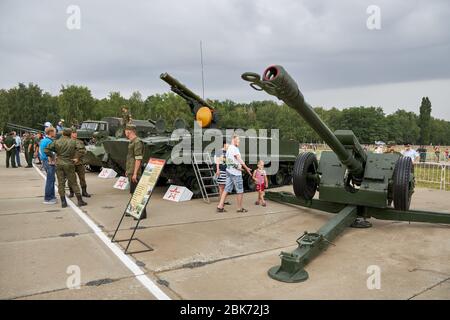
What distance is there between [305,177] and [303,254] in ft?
9.52

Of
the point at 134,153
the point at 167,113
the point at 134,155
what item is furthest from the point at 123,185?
the point at 167,113

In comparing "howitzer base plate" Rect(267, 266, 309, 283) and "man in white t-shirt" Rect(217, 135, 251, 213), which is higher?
"man in white t-shirt" Rect(217, 135, 251, 213)

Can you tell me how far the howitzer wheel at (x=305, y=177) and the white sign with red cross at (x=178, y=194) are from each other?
292cm

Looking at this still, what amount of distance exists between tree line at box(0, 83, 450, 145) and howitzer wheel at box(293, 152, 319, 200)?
14438 millimetres

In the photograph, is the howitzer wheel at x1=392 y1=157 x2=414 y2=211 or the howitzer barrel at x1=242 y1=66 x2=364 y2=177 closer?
the howitzer barrel at x1=242 y1=66 x2=364 y2=177

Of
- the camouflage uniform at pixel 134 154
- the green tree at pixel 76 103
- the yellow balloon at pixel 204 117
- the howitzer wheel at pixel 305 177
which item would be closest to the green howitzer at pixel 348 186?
the howitzer wheel at pixel 305 177

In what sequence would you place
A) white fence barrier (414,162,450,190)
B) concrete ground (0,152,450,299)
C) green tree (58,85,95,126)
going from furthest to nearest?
1. green tree (58,85,95,126)
2. white fence barrier (414,162,450,190)
3. concrete ground (0,152,450,299)

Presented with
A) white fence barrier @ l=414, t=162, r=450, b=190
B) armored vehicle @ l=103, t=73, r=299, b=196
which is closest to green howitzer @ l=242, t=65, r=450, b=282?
armored vehicle @ l=103, t=73, r=299, b=196

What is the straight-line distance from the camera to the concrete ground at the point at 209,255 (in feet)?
12.8

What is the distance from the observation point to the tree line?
47.4 meters

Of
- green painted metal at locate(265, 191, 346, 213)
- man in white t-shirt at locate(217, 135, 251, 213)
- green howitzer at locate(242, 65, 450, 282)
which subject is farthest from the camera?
man in white t-shirt at locate(217, 135, 251, 213)

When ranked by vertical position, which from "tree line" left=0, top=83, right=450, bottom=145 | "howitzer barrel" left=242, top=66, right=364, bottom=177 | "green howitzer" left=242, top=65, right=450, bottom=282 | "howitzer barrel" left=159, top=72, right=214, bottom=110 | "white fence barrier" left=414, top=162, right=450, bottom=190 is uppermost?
"tree line" left=0, top=83, right=450, bottom=145

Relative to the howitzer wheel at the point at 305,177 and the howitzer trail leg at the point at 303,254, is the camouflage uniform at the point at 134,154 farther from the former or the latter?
the howitzer trail leg at the point at 303,254

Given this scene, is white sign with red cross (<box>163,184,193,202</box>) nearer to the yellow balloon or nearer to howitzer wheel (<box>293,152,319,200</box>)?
the yellow balloon
